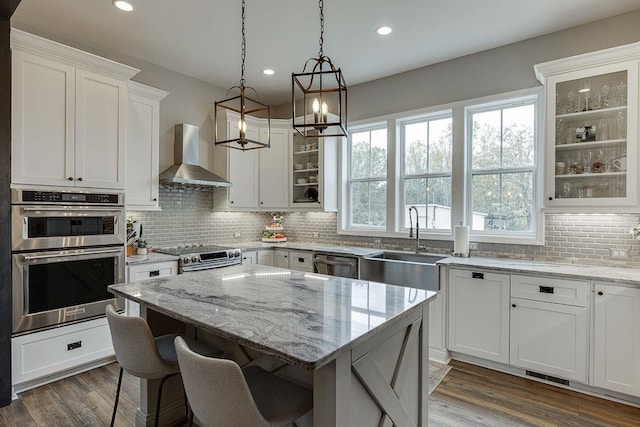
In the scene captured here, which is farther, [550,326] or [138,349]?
[550,326]

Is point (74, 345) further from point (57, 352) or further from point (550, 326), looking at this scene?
point (550, 326)

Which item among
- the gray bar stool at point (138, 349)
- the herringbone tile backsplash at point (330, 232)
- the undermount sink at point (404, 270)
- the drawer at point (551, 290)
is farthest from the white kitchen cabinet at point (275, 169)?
the gray bar stool at point (138, 349)

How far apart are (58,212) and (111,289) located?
1.27 m

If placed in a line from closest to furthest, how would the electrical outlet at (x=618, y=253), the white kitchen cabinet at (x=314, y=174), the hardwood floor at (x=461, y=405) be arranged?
the hardwood floor at (x=461, y=405)
the electrical outlet at (x=618, y=253)
the white kitchen cabinet at (x=314, y=174)

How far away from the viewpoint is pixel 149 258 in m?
3.54

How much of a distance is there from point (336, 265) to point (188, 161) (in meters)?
2.26

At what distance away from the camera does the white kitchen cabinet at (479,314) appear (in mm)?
3023

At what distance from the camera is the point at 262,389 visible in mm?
1561

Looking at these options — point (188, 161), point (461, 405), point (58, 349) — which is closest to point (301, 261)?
point (188, 161)

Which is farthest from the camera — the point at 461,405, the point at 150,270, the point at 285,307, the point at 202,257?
the point at 202,257

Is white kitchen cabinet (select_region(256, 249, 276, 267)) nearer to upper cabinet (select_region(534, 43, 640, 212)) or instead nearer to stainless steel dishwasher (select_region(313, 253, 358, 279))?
stainless steel dishwasher (select_region(313, 253, 358, 279))

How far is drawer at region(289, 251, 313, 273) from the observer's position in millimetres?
4367

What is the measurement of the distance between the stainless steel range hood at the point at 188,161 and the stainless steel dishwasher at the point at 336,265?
1537mm

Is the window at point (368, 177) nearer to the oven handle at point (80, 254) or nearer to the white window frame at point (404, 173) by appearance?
the white window frame at point (404, 173)
